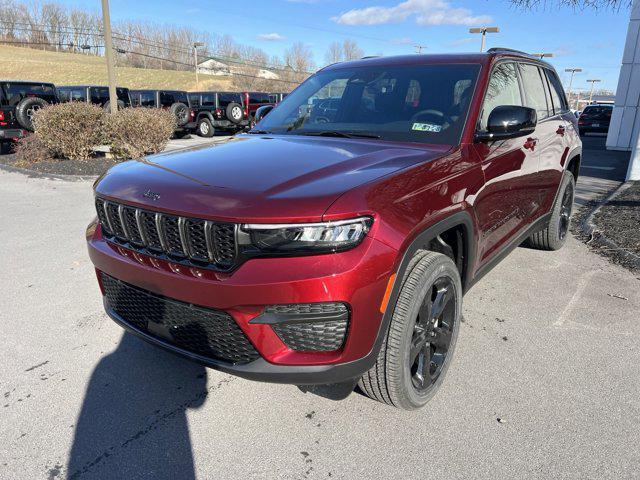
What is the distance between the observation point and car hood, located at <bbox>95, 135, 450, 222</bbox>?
199cm

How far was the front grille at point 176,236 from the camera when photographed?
2047mm

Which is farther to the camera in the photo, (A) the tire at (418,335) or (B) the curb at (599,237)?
(B) the curb at (599,237)

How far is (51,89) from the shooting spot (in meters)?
14.5

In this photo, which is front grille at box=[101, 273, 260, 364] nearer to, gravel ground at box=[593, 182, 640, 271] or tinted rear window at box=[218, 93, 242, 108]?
gravel ground at box=[593, 182, 640, 271]

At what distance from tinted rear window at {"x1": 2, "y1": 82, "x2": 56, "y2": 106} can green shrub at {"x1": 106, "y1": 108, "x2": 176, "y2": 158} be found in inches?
183

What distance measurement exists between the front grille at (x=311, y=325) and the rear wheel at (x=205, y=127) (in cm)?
1871

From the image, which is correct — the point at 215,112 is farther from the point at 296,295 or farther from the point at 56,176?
the point at 296,295

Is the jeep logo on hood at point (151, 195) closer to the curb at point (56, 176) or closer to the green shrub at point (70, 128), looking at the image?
the curb at point (56, 176)

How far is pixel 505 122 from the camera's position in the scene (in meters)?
2.84

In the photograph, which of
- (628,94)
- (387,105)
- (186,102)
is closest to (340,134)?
(387,105)

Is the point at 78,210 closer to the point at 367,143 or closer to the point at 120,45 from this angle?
the point at 367,143

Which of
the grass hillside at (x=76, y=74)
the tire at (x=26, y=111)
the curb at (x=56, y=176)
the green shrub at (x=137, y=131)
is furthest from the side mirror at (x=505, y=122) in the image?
the grass hillside at (x=76, y=74)

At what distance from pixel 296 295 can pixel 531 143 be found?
2730 millimetres

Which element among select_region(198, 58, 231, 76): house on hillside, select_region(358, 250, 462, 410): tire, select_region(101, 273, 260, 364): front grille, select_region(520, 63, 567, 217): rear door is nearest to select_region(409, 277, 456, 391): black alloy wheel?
select_region(358, 250, 462, 410): tire
